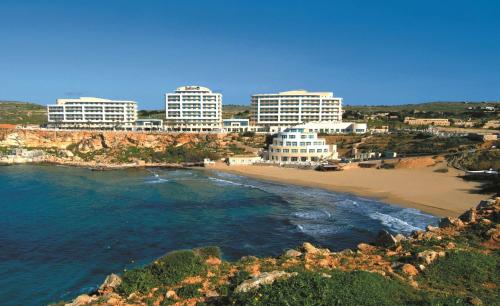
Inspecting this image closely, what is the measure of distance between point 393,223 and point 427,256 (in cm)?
2195

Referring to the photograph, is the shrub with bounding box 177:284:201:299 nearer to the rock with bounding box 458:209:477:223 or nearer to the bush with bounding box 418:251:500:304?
the bush with bounding box 418:251:500:304

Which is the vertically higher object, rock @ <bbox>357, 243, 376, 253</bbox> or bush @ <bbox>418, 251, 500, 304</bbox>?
bush @ <bbox>418, 251, 500, 304</bbox>

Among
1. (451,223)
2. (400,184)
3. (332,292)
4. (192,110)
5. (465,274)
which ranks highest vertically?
(192,110)

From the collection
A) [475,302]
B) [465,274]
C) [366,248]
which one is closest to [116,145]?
[366,248]

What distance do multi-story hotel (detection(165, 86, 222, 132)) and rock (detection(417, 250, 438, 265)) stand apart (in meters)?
105

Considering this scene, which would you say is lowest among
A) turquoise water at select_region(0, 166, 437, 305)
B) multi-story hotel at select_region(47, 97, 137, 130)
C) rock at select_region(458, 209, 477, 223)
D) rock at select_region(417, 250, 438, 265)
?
turquoise water at select_region(0, 166, 437, 305)

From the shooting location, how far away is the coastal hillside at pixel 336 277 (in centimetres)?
1250

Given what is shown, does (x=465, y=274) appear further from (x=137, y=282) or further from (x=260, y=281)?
(x=137, y=282)

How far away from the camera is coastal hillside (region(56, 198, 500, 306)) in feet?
41.0

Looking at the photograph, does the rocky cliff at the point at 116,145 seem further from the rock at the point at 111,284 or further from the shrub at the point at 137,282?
the shrub at the point at 137,282

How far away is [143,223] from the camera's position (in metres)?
39.5

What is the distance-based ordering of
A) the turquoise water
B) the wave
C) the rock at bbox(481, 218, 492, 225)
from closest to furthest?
1. the rock at bbox(481, 218, 492, 225)
2. the turquoise water
3. the wave

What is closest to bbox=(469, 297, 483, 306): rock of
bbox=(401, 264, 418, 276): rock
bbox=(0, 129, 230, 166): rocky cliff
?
bbox=(401, 264, 418, 276): rock

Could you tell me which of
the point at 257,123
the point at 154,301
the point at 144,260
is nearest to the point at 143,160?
the point at 257,123
